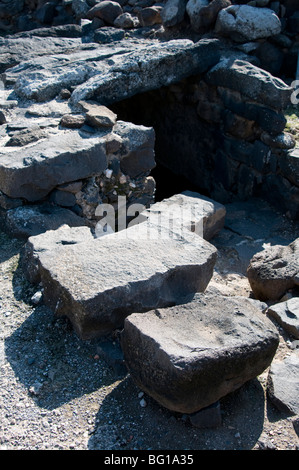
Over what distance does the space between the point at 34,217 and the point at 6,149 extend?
727mm

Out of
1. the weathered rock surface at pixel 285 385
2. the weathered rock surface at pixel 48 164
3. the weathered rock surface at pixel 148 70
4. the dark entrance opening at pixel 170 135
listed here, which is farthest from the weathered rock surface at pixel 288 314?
the dark entrance opening at pixel 170 135

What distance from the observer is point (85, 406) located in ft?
8.18

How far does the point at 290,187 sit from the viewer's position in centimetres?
546

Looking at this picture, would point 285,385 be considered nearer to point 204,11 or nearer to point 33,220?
point 33,220

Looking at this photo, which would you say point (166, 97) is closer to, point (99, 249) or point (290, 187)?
point (290, 187)

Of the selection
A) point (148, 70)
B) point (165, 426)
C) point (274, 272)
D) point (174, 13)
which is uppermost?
point (174, 13)

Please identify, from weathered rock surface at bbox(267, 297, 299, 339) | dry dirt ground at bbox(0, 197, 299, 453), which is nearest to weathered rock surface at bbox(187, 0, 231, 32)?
weathered rock surface at bbox(267, 297, 299, 339)

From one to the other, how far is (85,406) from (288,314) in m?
1.55

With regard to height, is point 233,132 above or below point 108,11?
below

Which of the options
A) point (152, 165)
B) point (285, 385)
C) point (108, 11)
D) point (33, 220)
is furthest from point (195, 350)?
point (108, 11)

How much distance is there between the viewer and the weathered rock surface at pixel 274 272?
373 centimetres

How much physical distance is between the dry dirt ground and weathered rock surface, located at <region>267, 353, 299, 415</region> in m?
0.05

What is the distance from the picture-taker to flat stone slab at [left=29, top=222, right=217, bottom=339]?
2.72 metres

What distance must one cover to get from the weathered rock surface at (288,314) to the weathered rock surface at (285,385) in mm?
436
